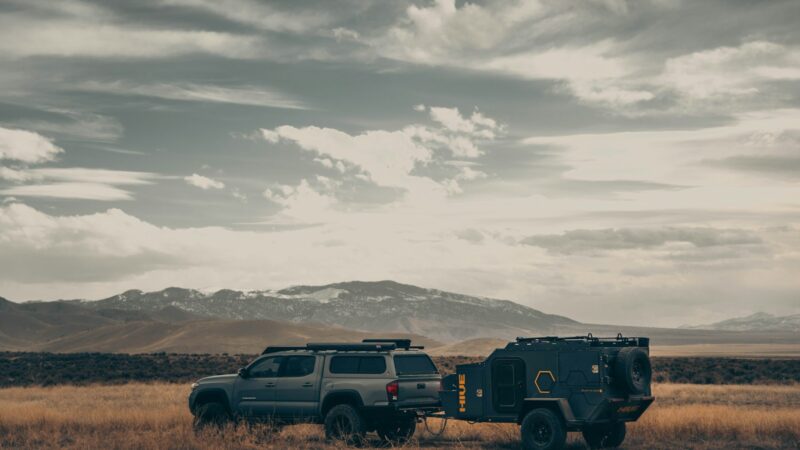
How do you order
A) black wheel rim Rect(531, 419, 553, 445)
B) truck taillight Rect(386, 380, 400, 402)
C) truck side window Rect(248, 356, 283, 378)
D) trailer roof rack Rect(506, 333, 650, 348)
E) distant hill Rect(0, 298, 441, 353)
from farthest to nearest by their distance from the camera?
1. distant hill Rect(0, 298, 441, 353)
2. truck side window Rect(248, 356, 283, 378)
3. truck taillight Rect(386, 380, 400, 402)
4. trailer roof rack Rect(506, 333, 650, 348)
5. black wheel rim Rect(531, 419, 553, 445)

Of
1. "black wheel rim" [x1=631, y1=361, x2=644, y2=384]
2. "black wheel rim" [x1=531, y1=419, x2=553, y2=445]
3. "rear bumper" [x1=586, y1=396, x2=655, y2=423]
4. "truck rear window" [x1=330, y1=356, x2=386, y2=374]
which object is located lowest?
"black wheel rim" [x1=531, y1=419, x2=553, y2=445]

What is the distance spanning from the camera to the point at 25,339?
624 feet

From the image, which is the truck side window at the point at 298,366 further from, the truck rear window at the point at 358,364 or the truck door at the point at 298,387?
the truck rear window at the point at 358,364

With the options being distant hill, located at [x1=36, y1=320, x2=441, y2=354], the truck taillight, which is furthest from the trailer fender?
distant hill, located at [x1=36, y1=320, x2=441, y2=354]

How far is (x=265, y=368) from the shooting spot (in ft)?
64.8

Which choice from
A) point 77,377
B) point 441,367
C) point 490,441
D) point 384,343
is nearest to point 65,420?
point 384,343

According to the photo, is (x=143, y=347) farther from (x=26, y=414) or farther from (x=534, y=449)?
(x=534, y=449)

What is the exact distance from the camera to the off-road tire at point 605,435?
1841 centimetres

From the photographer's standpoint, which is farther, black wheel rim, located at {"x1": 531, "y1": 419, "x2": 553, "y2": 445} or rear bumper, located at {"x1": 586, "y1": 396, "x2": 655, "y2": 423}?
black wheel rim, located at {"x1": 531, "y1": 419, "x2": 553, "y2": 445}

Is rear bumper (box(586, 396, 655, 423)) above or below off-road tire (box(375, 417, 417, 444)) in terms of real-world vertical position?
above

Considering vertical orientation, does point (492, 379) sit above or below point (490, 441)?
above

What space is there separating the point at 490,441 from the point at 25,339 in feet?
617

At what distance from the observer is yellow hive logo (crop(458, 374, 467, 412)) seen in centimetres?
1800

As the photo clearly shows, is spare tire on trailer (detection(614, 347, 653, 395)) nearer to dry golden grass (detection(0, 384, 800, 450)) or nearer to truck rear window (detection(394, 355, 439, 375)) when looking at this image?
dry golden grass (detection(0, 384, 800, 450))
